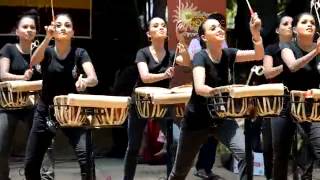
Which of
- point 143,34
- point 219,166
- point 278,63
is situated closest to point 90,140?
point 278,63

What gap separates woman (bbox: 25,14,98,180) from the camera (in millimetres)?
5184

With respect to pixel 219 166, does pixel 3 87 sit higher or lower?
higher

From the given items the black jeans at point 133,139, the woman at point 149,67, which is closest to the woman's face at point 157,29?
the woman at point 149,67

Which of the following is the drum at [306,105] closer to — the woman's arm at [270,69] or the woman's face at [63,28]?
the woman's arm at [270,69]

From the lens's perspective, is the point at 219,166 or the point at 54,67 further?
the point at 219,166

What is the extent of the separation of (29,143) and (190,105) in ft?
4.35

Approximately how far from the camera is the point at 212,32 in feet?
16.7

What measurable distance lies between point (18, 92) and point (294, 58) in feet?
7.39

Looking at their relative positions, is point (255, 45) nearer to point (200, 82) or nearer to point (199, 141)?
point (200, 82)

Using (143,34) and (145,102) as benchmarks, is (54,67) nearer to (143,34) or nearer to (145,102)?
(145,102)

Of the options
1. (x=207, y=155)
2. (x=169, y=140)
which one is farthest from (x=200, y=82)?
(x=207, y=155)

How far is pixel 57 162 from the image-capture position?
8.24m

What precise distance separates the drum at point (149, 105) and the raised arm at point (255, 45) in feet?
2.16

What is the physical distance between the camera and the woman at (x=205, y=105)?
4.90 meters
